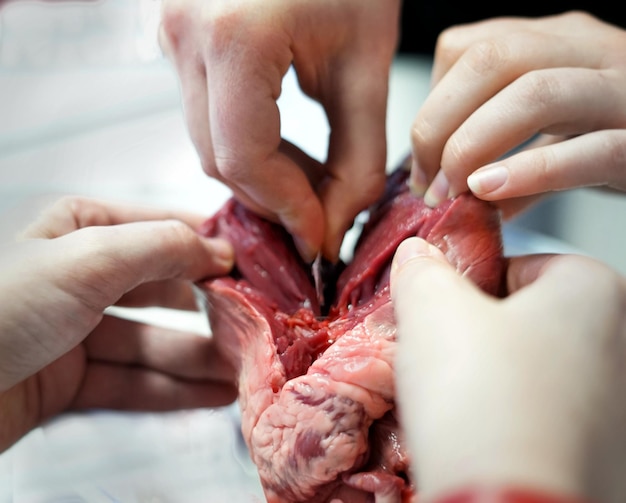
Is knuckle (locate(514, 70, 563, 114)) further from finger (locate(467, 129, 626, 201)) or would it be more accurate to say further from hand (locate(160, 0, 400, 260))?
hand (locate(160, 0, 400, 260))

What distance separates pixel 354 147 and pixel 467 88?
10.5 inches

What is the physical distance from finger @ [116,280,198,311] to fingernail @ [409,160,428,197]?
65 centimetres

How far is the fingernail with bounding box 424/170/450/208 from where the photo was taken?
45.9 inches

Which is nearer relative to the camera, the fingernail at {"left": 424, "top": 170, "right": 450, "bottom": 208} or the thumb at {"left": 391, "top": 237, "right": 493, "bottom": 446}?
→ the thumb at {"left": 391, "top": 237, "right": 493, "bottom": 446}

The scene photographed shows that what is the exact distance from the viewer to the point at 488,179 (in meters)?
1.06

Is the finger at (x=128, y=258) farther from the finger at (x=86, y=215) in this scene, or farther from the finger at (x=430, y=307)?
the finger at (x=430, y=307)

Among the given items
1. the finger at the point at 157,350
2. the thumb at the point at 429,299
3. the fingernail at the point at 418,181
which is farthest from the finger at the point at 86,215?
the thumb at the point at 429,299

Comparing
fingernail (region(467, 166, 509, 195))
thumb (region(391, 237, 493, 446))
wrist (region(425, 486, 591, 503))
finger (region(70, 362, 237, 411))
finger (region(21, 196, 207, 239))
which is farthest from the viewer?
finger (region(70, 362, 237, 411))

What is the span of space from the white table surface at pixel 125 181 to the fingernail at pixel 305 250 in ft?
0.86

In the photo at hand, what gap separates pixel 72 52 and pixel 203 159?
1.71 metres

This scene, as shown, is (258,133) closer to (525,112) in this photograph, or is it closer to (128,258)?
(128,258)

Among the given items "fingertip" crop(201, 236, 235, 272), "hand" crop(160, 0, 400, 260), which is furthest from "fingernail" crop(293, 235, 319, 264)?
"fingertip" crop(201, 236, 235, 272)

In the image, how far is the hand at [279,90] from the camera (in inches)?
46.9

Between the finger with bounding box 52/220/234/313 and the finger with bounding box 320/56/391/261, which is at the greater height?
the finger with bounding box 320/56/391/261
